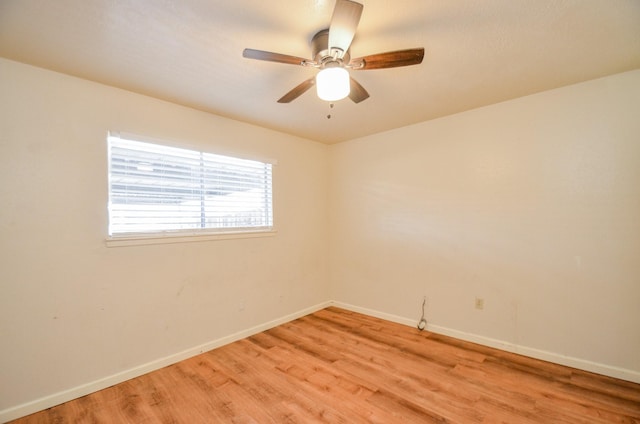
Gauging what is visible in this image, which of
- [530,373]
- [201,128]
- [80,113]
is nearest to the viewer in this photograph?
[80,113]

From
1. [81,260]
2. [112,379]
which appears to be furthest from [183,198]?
[112,379]

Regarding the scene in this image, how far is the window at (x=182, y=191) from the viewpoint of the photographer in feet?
7.46

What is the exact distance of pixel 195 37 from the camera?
163 cm

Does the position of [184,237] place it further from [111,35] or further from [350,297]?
[350,297]

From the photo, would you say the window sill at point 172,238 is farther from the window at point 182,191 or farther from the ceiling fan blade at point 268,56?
the ceiling fan blade at point 268,56

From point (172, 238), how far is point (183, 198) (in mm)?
391

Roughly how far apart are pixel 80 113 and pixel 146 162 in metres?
0.54

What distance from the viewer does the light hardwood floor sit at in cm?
180

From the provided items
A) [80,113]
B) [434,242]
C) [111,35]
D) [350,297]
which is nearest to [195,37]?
[111,35]

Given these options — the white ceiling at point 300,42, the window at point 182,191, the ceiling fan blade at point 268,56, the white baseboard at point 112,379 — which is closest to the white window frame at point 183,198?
the window at point 182,191

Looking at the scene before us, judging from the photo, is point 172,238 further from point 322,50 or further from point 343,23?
point 343,23

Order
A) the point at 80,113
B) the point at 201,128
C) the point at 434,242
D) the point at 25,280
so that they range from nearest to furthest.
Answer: the point at 25,280 < the point at 80,113 < the point at 201,128 < the point at 434,242

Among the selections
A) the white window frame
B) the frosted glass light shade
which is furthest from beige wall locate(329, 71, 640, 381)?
the frosted glass light shade

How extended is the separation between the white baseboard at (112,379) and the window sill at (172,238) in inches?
40.2
